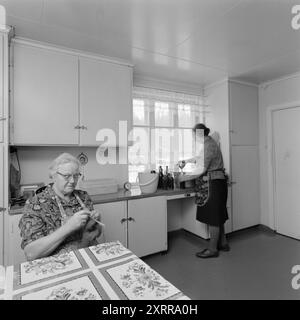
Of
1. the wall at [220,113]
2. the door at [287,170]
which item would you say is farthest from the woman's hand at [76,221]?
the door at [287,170]

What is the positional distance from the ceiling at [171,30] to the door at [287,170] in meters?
0.78

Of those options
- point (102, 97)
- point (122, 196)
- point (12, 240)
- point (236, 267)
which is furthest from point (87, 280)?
point (236, 267)

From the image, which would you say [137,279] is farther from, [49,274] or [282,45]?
[282,45]

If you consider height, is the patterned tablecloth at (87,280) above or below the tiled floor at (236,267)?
above

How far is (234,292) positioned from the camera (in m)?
1.83

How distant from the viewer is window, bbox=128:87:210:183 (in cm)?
283

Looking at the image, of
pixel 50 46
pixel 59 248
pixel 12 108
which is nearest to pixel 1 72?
pixel 12 108

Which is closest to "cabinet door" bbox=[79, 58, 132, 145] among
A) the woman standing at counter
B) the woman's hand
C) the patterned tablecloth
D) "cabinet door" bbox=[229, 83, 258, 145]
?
the woman standing at counter

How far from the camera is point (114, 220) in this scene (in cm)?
212

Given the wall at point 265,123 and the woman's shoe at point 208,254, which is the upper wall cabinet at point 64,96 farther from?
the wall at point 265,123

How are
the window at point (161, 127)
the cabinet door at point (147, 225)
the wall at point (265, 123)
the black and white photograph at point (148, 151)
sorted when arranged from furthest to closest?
1. the wall at point (265, 123)
2. the window at point (161, 127)
3. the cabinet door at point (147, 225)
4. the black and white photograph at point (148, 151)

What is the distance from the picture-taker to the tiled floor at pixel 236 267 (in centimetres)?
185

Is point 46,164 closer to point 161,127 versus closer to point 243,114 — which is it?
point 161,127
